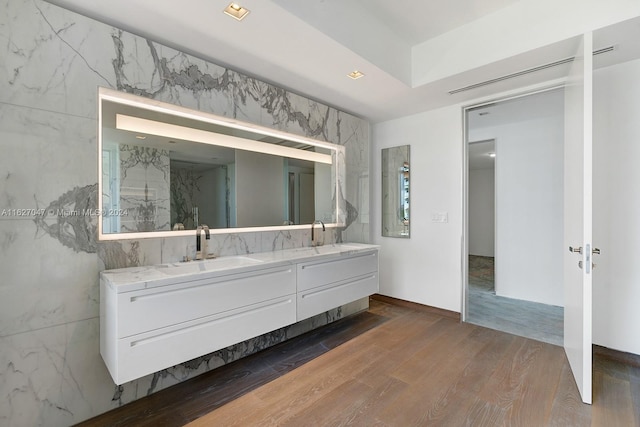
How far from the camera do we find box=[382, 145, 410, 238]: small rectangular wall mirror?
402 centimetres

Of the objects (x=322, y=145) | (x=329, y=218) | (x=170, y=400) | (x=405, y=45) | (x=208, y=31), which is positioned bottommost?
(x=170, y=400)

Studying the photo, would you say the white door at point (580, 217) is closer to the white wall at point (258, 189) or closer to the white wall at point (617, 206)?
the white wall at point (617, 206)

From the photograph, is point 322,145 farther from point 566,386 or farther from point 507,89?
point 566,386

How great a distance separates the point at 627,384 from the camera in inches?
85.7

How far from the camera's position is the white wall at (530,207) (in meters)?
3.87

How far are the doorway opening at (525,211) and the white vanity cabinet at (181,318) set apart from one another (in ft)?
8.47

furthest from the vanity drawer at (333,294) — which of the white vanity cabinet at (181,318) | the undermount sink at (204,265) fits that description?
the undermount sink at (204,265)

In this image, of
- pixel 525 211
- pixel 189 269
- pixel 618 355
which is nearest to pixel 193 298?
pixel 189 269

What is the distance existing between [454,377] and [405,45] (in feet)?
10.0

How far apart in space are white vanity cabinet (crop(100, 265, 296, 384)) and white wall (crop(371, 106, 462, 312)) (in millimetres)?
2256

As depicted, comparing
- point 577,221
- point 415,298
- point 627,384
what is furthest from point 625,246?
point 415,298

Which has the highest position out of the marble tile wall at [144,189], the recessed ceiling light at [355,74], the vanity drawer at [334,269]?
the recessed ceiling light at [355,74]

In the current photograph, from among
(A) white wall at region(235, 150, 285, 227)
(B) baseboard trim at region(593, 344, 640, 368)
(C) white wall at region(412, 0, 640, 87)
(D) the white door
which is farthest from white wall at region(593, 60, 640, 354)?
(A) white wall at region(235, 150, 285, 227)

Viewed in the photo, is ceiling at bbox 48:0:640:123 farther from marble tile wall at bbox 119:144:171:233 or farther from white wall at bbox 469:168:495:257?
white wall at bbox 469:168:495:257
